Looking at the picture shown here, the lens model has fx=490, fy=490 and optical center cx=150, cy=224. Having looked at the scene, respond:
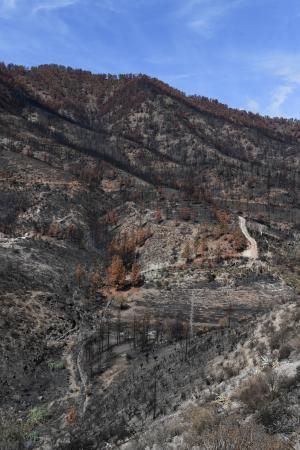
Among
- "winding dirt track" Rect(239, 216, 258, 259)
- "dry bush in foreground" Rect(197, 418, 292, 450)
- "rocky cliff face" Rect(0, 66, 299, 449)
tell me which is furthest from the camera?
"winding dirt track" Rect(239, 216, 258, 259)

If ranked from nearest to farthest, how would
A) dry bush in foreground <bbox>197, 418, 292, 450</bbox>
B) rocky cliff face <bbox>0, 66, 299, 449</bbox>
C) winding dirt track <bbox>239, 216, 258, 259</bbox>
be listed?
1. dry bush in foreground <bbox>197, 418, 292, 450</bbox>
2. rocky cliff face <bbox>0, 66, 299, 449</bbox>
3. winding dirt track <bbox>239, 216, 258, 259</bbox>

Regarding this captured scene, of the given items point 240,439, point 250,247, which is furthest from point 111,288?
point 240,439

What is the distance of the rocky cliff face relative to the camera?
28375 mm

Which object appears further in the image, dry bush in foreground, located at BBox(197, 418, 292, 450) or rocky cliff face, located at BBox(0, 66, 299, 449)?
rocky cliff face, located at BBox(0, 66, 299, 449)

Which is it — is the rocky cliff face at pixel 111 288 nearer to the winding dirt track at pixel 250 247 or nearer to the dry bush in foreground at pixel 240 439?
the winding dirt track at pixel 250 247

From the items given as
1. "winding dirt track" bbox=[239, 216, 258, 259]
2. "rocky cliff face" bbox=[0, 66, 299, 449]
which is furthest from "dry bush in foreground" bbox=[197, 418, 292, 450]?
"winding dirt track" bbox=[239, 216, 258, 259]

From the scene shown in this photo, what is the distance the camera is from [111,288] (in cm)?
6500

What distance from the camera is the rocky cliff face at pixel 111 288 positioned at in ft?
93.1

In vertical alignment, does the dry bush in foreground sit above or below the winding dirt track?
below

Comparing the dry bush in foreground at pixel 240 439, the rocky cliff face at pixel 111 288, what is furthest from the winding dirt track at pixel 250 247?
the dry bush in foreground at pixel 240 439

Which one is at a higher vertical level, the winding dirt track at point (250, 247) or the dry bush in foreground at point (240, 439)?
the winding dirt track at point (250, 247)

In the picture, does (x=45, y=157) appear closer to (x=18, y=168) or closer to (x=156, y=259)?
(x=18, y=168)

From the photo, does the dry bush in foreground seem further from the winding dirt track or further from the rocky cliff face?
the winding dirt track

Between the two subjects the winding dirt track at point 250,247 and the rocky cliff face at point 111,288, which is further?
the winding dirt track at point 250,247
